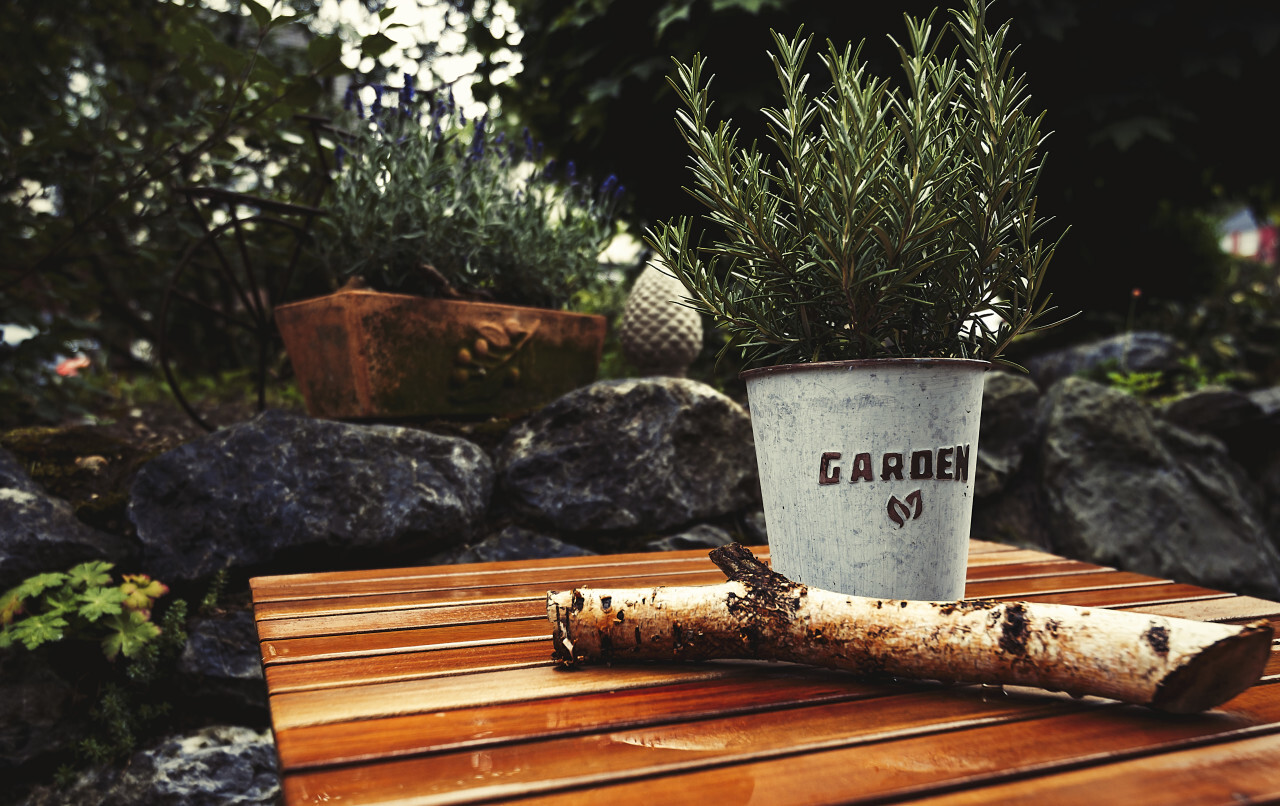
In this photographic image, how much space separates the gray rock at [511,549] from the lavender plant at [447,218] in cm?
77

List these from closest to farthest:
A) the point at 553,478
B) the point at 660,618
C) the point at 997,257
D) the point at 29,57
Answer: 1. the point at 660,618
2. the point at 997,257
3. the point at 553,478
4. the point at 29,57

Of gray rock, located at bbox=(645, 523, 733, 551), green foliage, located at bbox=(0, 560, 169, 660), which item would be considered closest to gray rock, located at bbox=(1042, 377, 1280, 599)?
gray rock, located at bbox=(645, 523, 733, 551)

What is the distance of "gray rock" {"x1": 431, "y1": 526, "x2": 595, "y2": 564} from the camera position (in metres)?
2.12

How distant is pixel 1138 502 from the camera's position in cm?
292

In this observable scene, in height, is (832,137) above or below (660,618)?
above

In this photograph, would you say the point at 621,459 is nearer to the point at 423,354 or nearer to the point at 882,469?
the point at 423,354

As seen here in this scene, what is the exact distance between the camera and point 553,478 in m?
2.20

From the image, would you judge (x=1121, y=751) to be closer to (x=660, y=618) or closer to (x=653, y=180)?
(x=660, y=618)

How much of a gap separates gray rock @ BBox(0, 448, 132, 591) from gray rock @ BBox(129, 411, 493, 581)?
0.13 meters

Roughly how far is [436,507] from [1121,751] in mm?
1691

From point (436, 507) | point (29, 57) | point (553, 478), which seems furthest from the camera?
point (29, 57)

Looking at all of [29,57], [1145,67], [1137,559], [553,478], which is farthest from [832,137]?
[1145,67]

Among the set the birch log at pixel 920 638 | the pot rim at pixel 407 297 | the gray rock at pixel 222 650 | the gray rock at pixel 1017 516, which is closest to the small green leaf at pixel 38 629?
the gray rock at pixel 222 650

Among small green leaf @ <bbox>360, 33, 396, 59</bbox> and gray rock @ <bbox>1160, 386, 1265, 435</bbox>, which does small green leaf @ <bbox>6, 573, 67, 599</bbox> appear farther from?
gray rock @ <bbox>1160, 386, 1265, 435</bbox>
